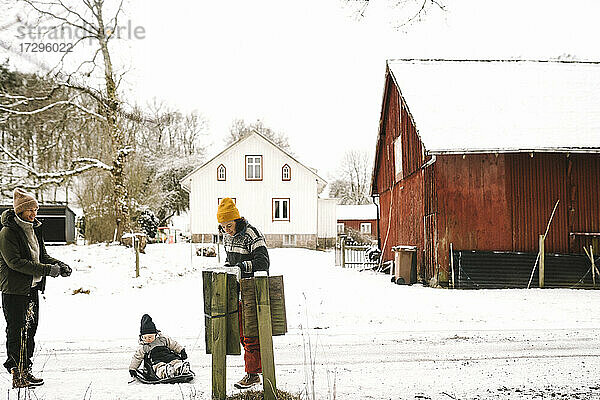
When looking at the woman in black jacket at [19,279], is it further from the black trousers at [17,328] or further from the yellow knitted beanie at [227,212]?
the yellow knitted beanie at [227,212]

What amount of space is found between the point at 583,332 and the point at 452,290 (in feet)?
21.8

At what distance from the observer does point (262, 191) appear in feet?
135

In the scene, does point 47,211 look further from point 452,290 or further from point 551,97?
point 551,97

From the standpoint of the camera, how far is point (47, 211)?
2973cm

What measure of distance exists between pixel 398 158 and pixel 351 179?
6839 cm

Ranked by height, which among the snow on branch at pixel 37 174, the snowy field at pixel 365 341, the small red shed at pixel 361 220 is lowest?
the snowy field at pixel 365 341

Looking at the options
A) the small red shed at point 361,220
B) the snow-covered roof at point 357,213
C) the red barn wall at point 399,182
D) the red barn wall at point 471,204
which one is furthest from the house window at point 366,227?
the red barn wall at point 471,204

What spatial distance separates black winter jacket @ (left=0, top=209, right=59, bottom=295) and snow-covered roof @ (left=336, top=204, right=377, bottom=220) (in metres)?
60.8

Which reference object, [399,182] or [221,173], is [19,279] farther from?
[221,173]

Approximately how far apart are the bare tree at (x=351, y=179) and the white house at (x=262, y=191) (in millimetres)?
46382

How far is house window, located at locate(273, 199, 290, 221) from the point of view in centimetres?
4140

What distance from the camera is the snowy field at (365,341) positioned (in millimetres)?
6141

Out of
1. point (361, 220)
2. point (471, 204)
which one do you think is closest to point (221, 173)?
point (471, 204)

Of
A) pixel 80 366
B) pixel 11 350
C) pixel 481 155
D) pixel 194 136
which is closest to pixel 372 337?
pixel 80 366
